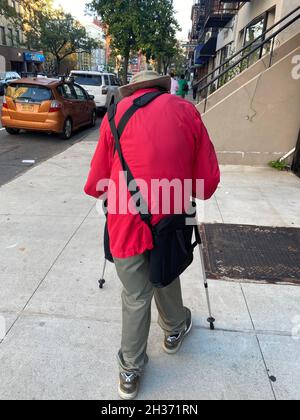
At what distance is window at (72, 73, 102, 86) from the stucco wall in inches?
405

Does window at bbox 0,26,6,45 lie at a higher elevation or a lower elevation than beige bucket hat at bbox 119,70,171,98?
higher

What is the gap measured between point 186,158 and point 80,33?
173 ft

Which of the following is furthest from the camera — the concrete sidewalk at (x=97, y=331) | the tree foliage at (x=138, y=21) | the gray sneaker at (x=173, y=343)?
the tree foliage at (x=138, y=21)

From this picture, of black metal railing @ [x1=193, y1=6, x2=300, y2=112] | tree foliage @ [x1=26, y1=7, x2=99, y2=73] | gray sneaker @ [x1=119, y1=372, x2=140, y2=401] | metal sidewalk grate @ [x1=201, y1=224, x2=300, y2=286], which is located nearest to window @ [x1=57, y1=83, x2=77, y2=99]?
black metal railing @ [x1=193, y1=6, x2=300, y2=112]

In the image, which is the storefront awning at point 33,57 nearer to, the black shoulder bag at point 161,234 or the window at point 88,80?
the window at point 88,80

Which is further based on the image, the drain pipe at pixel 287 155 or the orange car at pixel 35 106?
the orange car at pixel 35 106

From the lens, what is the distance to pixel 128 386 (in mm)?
2164

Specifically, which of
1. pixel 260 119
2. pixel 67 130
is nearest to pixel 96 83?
pixel 67 130

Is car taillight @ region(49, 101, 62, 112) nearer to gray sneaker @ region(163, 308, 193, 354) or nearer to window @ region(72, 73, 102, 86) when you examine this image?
window @ region(72, 73, 102, 86)

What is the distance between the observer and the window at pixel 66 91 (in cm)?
1035

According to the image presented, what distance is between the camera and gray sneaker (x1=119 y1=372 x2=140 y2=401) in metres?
2.16

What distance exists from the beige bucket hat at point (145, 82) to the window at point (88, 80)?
14908 mm

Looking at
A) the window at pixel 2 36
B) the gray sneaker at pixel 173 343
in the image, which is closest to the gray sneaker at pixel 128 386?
the gray sneaker at pixel 173 343

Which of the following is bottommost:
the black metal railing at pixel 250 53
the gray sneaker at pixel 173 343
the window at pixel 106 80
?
the gray sneaker at pixel 173 343
